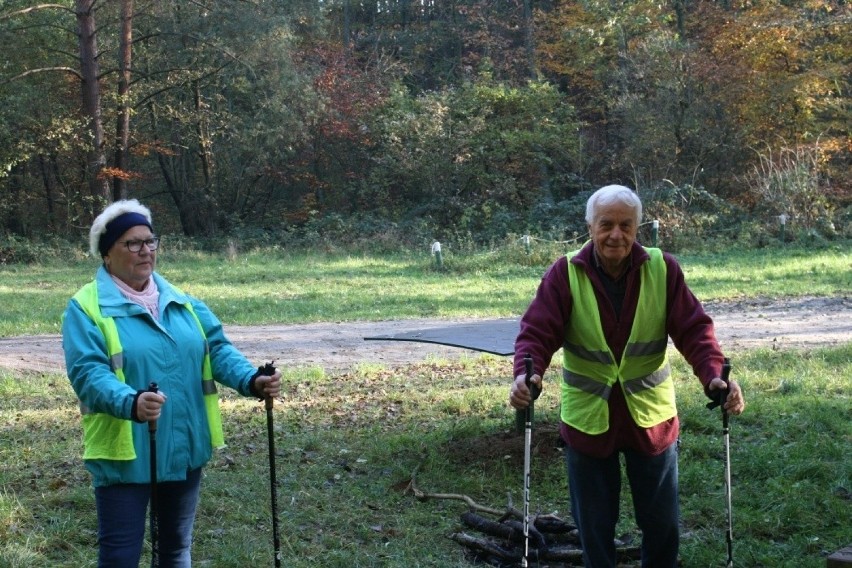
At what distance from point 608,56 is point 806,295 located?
2062 centimetres

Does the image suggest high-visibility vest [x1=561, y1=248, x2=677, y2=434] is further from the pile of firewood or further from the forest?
the forest

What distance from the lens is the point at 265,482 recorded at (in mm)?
6793

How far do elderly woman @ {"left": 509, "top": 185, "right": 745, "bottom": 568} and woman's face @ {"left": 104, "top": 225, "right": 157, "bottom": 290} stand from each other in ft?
4.95

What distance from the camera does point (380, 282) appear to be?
19797 millimetres

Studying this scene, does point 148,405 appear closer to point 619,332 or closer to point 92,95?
point 619,332

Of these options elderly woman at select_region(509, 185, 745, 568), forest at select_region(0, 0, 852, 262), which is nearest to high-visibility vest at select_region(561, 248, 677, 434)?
elderly woman at select_region(509, 185, 745, 568)

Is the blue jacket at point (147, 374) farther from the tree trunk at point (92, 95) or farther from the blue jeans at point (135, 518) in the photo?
the tree trunk at point (92, 95)

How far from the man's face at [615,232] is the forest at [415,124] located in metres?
21.3

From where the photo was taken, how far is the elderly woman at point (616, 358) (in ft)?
13.3

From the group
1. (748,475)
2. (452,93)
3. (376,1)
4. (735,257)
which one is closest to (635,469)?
(748,475)

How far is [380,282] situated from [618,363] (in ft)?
51.9

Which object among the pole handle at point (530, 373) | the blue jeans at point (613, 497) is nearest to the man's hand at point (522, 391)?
the pole handle at point (530, 373)

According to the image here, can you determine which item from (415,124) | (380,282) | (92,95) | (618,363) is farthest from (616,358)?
(415,124)

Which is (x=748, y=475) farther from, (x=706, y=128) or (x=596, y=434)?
(x=706, y=128)
